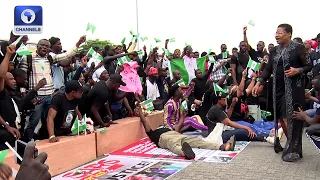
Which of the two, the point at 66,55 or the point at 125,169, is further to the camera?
the point at 66,55

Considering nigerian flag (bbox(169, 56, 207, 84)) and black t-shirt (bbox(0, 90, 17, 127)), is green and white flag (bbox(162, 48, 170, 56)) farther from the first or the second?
black t-shirt (bbox(0, 90, 17, 127))

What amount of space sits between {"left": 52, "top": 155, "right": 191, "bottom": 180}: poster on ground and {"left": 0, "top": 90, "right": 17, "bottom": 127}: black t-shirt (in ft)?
3.11

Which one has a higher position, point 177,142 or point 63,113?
point 63,113

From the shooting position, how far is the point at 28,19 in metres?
5.94

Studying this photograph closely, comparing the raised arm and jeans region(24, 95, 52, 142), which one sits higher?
the raised arm

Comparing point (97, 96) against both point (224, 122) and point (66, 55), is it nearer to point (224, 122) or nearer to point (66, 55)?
point (66, 55)

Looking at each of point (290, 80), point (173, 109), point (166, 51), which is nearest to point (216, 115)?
point (173, 109)

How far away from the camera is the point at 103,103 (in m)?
7.13

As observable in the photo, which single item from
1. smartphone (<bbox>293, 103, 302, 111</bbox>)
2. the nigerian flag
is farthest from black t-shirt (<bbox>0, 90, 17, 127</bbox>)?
the nigerian flag

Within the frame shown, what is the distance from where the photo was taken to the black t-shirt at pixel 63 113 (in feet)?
19.8

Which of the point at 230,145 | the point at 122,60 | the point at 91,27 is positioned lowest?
the point at 230,145

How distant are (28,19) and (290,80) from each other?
3.86 metres

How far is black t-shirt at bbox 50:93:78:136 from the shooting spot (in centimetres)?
603

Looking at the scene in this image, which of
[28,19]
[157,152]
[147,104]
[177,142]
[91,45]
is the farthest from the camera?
[91,45]
